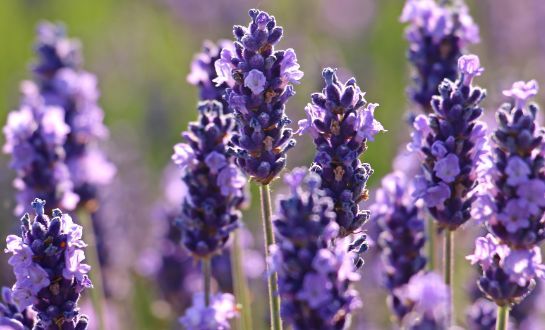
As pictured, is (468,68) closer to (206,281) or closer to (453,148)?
(453,148)

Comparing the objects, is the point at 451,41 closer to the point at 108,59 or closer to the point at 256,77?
the point at 256,77

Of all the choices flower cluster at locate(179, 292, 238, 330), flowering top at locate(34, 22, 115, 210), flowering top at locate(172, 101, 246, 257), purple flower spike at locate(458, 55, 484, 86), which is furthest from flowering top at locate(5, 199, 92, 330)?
flowering top at locate(34, 22, 115, 210)

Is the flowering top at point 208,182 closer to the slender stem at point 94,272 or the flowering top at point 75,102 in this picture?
the slender stem at point 94,272

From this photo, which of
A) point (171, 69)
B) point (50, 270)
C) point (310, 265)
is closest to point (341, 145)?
point (310, 265)

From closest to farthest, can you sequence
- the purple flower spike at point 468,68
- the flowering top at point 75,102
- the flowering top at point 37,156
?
the purple flower spike at point 468,68
the flowering top at point 37,156
the flowering top at point 75,102

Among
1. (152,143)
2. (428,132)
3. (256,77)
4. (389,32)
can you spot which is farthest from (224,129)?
(389,32)

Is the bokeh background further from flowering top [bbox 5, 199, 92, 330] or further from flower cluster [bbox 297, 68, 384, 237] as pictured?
flowering top [bbox 5, 199, 92, 330]

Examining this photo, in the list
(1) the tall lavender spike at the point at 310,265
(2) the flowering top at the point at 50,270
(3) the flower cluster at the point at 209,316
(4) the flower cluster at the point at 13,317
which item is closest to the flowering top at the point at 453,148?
(1) the tall lavender spike at the point at 310,265
